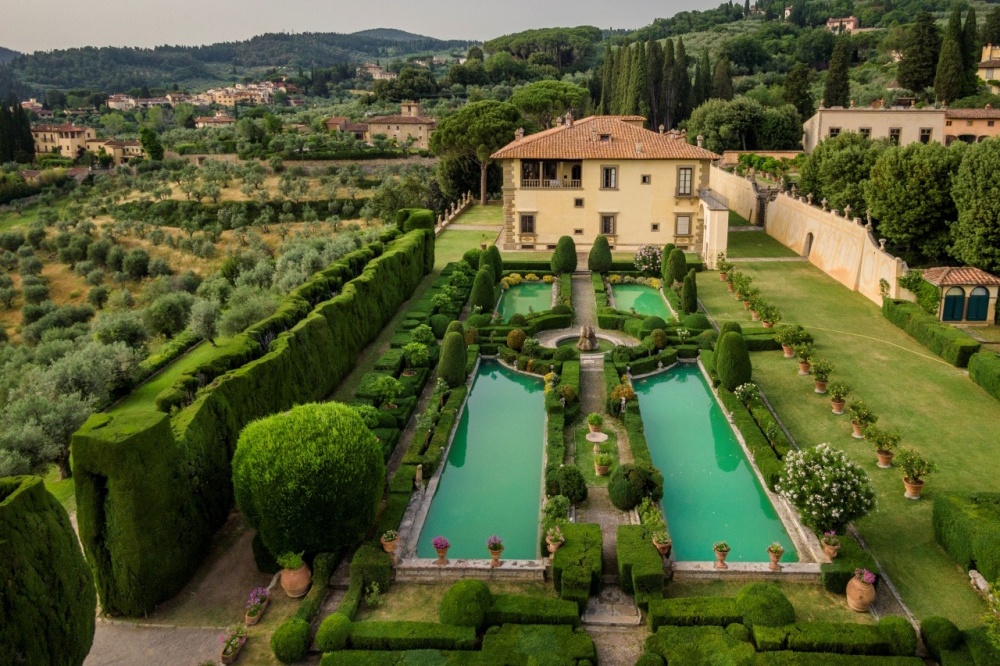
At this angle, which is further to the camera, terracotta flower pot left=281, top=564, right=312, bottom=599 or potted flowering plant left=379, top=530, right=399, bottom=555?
potted flowering plant left=379, top=530, right=399, bottom=555

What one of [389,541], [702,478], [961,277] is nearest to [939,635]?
[702,478]

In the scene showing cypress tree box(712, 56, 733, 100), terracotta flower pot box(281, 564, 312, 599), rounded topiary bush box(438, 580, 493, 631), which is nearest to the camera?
rounded topiary bush box(438, 580, 493, 631)

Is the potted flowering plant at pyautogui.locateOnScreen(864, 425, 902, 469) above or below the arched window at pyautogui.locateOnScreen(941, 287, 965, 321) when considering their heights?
below

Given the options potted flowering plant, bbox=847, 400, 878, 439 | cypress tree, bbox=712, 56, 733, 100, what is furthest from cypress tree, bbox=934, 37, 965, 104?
potted flowering plant, bbox=847, 400, 878, 439

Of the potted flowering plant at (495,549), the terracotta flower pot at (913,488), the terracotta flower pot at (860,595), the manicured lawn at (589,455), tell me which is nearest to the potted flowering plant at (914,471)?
the terracotta flower pot at (913,488)

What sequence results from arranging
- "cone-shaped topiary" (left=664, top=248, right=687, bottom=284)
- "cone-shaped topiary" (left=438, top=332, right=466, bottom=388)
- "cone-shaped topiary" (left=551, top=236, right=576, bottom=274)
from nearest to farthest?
"cone-shaped topiary" (left=438, top=332, right=466, bottom=388)
"cone-shaped topiary" (left=664, top=248, right=687, bottom=284)
"cone-shaped topiary" (left=551, top=236, right=576, bottom=274)

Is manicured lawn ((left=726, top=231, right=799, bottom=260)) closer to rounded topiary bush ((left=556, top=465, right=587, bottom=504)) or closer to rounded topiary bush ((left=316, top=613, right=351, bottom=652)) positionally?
rounded topiary bush ((left=556, top=465, right=587, bottom=504))
